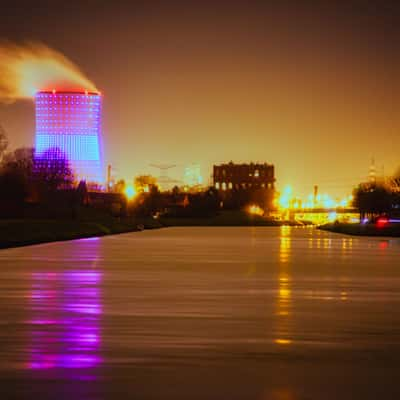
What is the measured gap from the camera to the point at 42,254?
2542 centimetres

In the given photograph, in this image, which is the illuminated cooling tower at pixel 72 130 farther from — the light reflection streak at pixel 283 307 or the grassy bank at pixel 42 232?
the light reflection streak at pixel 283 307

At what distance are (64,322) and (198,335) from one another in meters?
1.88

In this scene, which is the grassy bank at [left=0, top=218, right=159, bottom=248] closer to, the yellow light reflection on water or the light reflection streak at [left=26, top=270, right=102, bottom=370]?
the light reflection streak at [left=26, top=270, right=102, bottom=370]

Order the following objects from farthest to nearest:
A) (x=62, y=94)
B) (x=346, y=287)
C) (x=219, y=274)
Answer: (x=62, y=94) < (x=219, y=274) < (x=346, y=287)

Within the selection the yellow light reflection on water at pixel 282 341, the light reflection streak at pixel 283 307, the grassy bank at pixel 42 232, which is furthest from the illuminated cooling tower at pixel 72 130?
the yellow light reflection on water at pixel 282 341

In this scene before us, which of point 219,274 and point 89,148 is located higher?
point 89,148

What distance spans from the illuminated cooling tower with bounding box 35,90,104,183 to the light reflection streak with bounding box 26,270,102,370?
308 feet

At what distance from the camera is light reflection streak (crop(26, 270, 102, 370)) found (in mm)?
7598

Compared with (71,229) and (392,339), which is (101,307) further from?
(71,229)

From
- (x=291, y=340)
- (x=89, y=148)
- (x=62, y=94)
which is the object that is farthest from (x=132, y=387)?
(x=62, y=94)

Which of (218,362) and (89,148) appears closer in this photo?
(218,362)

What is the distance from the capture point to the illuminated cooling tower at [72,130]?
114438 mm

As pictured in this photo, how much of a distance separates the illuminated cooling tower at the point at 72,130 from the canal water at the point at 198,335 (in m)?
93.8

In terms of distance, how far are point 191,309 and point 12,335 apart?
3.21 meters
